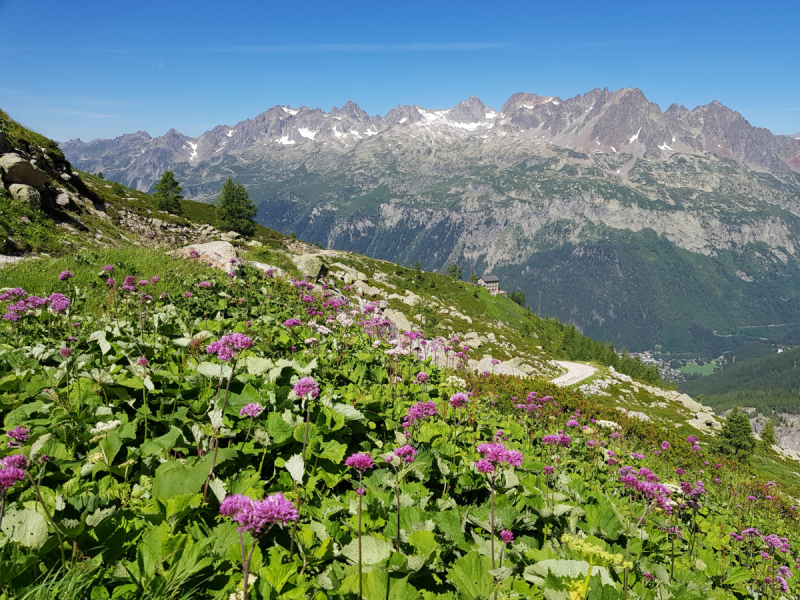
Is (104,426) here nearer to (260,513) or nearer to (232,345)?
(232,345)

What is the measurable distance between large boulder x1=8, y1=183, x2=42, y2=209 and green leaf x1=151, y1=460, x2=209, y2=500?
22389mm

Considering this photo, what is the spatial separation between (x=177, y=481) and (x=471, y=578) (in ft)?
7.72

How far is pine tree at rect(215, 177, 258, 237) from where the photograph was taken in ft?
222

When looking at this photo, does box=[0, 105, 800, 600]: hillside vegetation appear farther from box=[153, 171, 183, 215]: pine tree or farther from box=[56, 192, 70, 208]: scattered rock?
box=[153, 171, 183, 215]: pine tree

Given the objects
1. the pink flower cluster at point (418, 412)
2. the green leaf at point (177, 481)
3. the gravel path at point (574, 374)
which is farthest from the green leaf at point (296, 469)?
the gravel path at point (574, 374)

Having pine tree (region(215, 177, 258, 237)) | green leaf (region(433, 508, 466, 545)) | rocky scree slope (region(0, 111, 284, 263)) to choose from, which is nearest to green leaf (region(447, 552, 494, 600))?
green leaf (region(433, 508, 466, 545))

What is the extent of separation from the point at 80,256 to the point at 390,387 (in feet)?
35.7

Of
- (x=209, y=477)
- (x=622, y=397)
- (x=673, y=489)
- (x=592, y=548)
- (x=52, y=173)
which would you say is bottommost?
(x=622, y=397)

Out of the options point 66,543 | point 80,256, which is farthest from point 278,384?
point 80,256

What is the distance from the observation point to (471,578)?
2.68m

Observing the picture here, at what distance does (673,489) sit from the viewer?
219 inches

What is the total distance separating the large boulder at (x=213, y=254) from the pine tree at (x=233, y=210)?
170 ft

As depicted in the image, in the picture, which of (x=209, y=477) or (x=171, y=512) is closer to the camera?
(x=171, y=512)

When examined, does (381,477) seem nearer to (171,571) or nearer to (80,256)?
(171,571)
